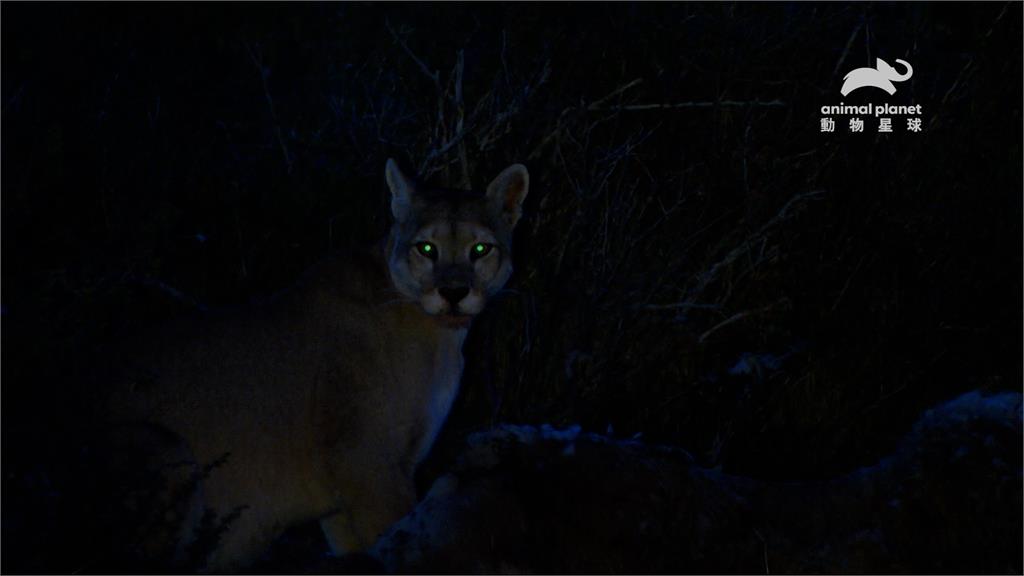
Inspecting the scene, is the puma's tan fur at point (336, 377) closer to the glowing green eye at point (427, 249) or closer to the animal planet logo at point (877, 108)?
the glowing green eye at point (427, 249)

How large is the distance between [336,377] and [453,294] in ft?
1.94

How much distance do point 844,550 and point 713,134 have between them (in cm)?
372

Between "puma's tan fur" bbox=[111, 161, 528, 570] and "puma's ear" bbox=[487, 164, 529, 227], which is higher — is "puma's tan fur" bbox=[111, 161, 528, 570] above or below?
below

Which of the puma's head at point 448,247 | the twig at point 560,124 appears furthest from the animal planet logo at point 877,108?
the puma's head at point 448,247

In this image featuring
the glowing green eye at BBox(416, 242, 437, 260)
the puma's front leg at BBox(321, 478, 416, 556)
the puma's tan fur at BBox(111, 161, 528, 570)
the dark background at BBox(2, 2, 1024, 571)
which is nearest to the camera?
the puma's tan fur at BBox(111, 161, 528, 570)

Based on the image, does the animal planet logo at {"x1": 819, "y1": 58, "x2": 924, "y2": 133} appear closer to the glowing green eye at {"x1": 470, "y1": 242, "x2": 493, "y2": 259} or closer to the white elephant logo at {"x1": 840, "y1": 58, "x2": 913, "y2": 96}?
the white elephant logo at {"x1": 840, "y1": 58, "x2": 913, "y2": 96}

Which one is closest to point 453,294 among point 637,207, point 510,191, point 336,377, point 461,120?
point 336,377

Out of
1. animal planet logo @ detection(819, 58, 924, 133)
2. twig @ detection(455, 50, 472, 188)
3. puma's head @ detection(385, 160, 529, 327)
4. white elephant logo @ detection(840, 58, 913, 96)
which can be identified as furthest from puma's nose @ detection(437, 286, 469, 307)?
white elephant logo @ detection(840, 58, 913, 96)

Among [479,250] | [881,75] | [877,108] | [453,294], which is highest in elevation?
[881,75]

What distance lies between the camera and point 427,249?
6191 mm

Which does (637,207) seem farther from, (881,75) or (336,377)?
(336,377)

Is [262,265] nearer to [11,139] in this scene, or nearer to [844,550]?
[11,139]

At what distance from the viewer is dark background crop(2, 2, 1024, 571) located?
22.9ft

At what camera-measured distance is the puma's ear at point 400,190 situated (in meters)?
6.37
